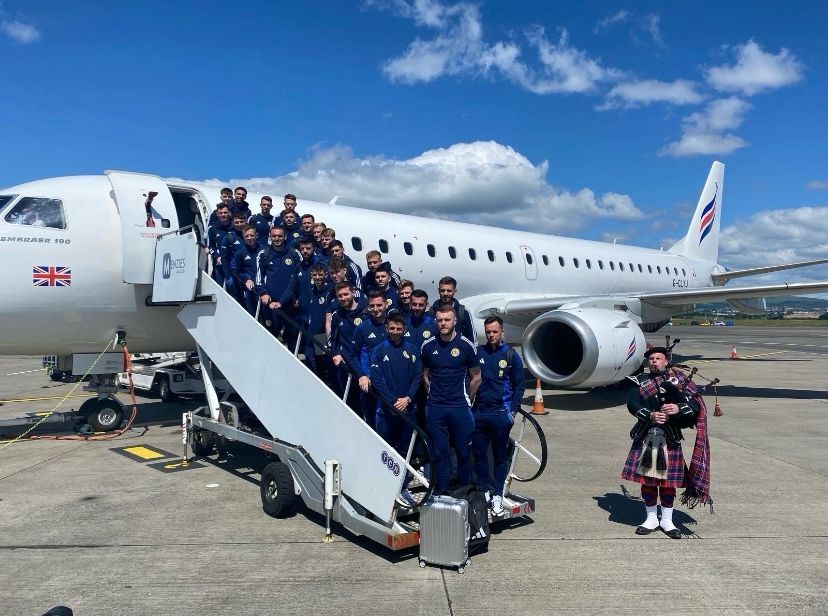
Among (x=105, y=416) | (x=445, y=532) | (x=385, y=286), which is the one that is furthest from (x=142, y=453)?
(x=445, y=532)

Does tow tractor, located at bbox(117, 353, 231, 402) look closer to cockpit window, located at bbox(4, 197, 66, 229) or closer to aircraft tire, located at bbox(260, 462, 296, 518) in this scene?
cockpit window, located at bbox(4, 197, 66, 229)

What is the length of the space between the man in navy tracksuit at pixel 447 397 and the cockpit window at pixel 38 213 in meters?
5.90

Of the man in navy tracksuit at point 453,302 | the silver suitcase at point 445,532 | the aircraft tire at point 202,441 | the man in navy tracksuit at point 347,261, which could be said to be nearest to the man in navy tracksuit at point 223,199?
the man in navy tracksuit at point 347,261

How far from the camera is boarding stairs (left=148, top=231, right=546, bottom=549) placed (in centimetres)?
508

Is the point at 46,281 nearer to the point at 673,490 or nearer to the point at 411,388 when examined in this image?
the point at 411,388

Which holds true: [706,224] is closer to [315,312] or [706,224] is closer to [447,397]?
[315,312]

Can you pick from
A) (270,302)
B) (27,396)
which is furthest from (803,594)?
(27,396)

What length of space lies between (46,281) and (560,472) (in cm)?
681

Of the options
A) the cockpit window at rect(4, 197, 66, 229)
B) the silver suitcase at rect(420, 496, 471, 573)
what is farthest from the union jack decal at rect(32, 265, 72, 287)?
the silver suitcase at rect(420, 496, 471, 573)

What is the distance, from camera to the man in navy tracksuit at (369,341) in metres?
6.01

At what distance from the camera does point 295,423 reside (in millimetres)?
6102

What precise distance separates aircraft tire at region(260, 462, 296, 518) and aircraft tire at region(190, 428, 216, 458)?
2.22m

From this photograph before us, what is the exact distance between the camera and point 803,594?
14.1 feet

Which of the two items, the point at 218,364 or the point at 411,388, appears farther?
the point at 218,364
